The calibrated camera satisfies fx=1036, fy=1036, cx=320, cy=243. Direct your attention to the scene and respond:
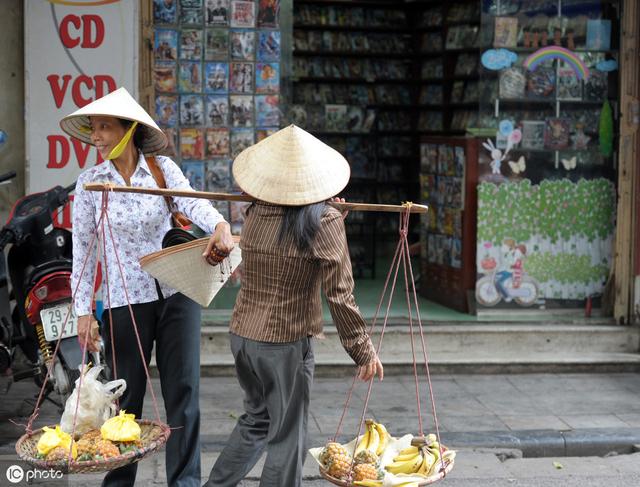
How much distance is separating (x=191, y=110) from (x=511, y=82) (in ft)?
8.09

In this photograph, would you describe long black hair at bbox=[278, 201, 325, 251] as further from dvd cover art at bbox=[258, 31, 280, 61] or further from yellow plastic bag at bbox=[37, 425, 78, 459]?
dvd cover art at bbox=[258, 31, 280, 61]

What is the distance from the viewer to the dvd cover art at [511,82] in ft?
26.2

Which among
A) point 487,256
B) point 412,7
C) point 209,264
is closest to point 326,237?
point 209,264

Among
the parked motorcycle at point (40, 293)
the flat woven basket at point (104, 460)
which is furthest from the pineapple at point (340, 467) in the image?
the parked motorcycle at point (40, 293)

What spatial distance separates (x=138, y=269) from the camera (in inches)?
176

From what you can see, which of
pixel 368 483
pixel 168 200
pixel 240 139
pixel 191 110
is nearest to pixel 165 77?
pixel 191 110

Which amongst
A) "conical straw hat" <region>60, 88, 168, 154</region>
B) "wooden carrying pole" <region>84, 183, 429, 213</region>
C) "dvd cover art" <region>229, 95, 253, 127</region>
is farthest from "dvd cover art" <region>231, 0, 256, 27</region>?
"wooden carrying pole" <region>84, 183, 429, 213</region>

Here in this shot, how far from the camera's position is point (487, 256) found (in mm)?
8078

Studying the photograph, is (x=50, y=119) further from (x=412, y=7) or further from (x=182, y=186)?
(x=412, y=7)

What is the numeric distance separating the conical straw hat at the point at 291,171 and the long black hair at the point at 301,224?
39 mm

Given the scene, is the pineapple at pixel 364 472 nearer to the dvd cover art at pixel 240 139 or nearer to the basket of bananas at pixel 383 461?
the basket of bananas at pixel 383 461

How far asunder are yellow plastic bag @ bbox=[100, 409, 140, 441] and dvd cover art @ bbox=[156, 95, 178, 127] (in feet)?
12.6

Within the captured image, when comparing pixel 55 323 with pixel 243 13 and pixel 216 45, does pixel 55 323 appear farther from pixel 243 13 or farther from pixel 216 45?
pixel 243 13

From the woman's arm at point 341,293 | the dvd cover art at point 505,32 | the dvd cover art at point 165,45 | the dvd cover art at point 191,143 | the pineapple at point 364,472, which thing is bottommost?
the pineapple at point 364,472
